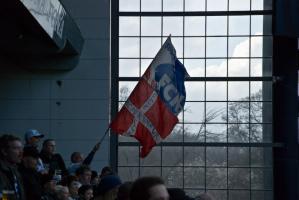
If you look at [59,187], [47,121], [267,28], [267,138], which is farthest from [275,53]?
[59,187]

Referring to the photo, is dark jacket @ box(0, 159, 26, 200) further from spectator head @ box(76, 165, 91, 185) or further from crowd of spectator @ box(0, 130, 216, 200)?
spectator head @ box(76, 165, 91, 185)

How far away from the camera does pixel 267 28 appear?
2005 centimetres

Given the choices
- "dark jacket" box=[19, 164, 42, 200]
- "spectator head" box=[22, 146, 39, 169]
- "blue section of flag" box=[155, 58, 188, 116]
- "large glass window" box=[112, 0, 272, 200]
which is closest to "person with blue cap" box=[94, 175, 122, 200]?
"dark jacket" box=[19, 164, 42, 200]

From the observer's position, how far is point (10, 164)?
831 centimetres

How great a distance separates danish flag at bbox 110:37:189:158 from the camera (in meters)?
12.8

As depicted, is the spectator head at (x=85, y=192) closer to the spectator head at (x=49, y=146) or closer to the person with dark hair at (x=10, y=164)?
the spectator head at (x=49, y=146)

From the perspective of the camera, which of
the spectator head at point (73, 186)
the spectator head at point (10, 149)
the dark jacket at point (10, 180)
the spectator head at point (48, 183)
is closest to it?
the dark jacket at point (10, 180)

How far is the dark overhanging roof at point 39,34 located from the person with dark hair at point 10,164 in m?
4.19

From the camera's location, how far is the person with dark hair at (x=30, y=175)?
9.21m

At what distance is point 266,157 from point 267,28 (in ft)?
9.80

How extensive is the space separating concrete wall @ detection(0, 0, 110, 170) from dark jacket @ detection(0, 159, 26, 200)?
1077 cm

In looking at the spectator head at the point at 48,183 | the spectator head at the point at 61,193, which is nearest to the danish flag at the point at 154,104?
the spectator head at the point at 48,183

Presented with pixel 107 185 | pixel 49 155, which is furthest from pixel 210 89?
pixel 107 185

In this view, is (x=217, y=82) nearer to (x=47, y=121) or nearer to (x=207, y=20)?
(x=207, y=20)
